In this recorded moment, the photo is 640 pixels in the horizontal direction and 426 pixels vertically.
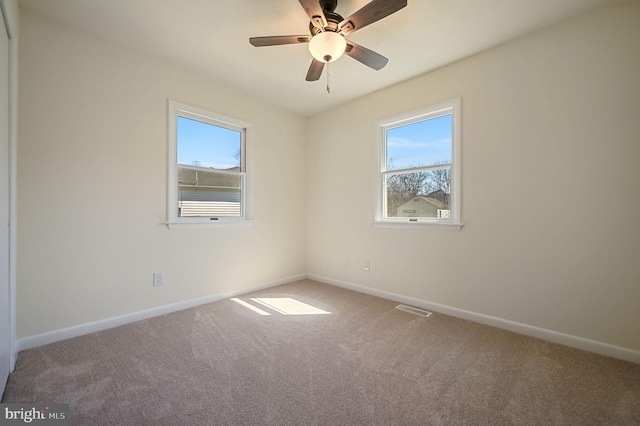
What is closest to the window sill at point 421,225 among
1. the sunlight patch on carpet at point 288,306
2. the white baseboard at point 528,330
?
the white baseboard at point 528,330

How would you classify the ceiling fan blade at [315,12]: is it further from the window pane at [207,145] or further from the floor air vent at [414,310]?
the floor air vent at [414,310]

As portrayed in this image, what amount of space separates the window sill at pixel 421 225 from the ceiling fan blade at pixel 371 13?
1.97 m

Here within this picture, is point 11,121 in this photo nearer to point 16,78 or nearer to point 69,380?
point 16,78

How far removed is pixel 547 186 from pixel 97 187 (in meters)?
3.86

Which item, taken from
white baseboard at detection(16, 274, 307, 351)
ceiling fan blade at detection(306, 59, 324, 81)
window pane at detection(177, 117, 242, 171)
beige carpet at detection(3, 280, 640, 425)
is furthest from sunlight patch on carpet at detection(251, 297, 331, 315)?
ceiling fan blade at detection(306, 59, 324, 81)

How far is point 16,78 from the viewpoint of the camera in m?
1.90

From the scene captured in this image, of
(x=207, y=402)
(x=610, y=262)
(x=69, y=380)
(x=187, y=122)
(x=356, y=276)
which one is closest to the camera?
(x=207, y=402)

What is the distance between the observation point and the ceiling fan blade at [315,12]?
5.49 ft

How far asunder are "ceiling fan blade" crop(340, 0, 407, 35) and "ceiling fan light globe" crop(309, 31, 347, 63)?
3.3 inches

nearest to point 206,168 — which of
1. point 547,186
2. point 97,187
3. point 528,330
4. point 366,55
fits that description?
point 97,187

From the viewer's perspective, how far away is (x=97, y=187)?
2.37 meters

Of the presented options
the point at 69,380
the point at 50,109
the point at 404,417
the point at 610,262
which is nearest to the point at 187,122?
the point at 50,109

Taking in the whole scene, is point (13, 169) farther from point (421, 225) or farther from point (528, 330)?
point (528, 330)

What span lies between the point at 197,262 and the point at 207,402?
176cm
